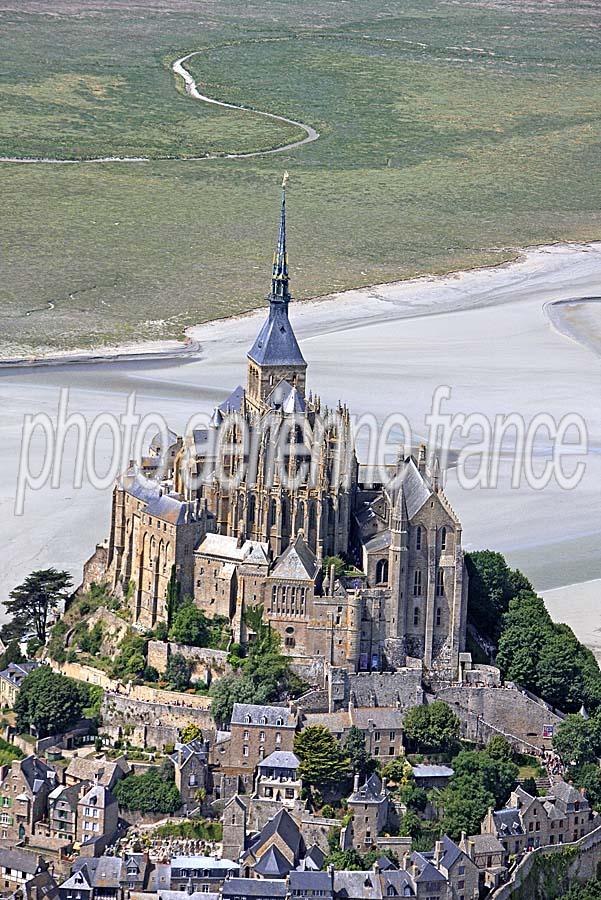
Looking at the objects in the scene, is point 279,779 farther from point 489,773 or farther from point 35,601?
point 35,601

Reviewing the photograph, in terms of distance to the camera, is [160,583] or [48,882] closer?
[48,882]

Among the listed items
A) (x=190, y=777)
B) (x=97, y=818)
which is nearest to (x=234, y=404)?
(x=190, y=777)

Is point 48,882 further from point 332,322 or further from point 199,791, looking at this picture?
point 332,322

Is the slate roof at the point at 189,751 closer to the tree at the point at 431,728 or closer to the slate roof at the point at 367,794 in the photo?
the slate roof at the point at 367,794

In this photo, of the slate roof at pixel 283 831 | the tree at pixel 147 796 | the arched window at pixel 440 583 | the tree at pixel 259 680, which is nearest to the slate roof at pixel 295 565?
the tree at pixel 259 680

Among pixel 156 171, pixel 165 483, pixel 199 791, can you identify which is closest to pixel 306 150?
pixel 156 171
